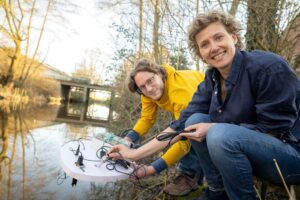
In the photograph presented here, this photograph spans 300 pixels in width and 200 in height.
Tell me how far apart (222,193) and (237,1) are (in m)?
3.02

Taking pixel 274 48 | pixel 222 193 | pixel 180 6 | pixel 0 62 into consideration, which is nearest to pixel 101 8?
pixel 180 6

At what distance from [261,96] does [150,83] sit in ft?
3.99

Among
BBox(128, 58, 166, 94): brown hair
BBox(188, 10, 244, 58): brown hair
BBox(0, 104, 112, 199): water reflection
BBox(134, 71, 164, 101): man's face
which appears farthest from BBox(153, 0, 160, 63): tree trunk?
BBox(188, 10, 244, 58): brown hair

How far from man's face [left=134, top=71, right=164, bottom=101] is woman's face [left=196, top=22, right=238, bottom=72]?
2.65ft

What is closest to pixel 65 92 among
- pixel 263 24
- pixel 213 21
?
pixel 263 24

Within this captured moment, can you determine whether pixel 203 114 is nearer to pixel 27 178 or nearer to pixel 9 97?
pixel 27 178

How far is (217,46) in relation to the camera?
1.89 m

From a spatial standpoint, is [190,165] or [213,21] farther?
[190,165]

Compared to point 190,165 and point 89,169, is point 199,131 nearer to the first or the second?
point 190,165

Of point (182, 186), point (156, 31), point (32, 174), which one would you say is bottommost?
point (32, 174)

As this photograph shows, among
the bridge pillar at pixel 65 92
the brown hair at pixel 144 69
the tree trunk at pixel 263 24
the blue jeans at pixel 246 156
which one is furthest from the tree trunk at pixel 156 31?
the bridge pillar at pixel 65 92

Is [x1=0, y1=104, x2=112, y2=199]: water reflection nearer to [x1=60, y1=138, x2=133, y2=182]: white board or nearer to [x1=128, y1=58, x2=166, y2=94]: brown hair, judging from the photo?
[x1=60, y1=138, x2=133, y2=182]: white board

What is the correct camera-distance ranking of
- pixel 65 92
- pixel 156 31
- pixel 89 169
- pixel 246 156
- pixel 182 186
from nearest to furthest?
1. pixel 246 156
2. pixel 89 169
3. pixel 182 186
4. pixel 156 31
5. pixel 65 92

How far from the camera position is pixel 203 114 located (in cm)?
208
